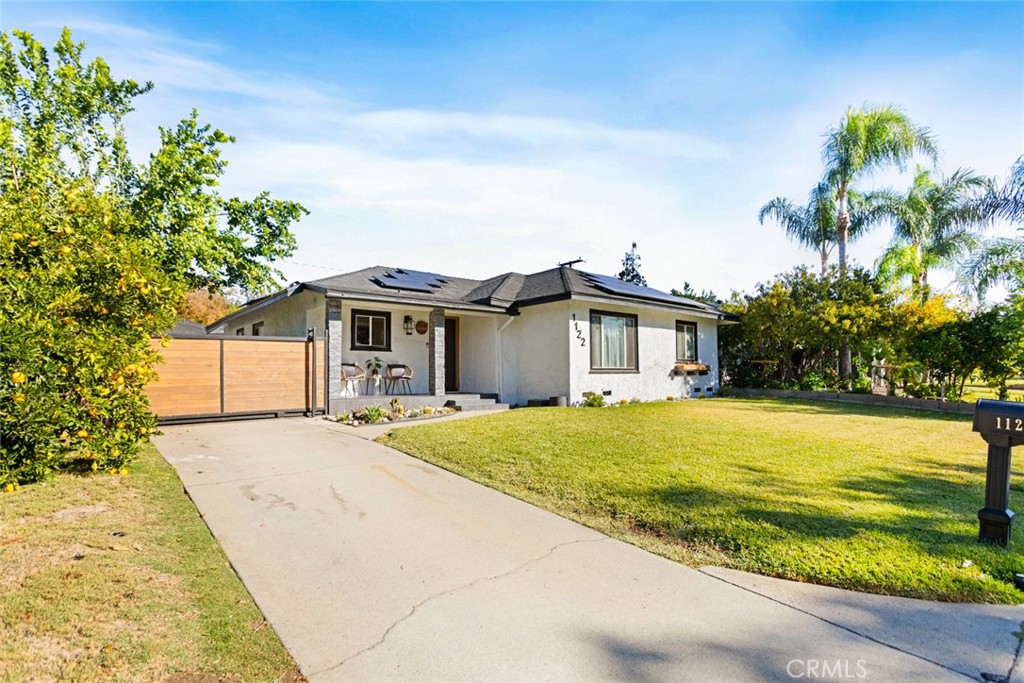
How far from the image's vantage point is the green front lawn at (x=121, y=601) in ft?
7.98

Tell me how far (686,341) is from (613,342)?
4.06m

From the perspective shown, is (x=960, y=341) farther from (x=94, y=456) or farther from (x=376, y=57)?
(x=94, y=456)

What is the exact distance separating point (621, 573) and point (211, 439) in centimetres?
782

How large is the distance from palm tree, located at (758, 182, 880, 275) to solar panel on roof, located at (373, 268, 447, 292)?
15.1 m

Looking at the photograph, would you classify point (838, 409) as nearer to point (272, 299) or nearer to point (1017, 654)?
point (1017, 654)

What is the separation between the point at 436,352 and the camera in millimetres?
13578

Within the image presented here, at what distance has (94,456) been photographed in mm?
5676

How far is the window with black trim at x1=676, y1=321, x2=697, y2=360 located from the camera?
17.2 meters

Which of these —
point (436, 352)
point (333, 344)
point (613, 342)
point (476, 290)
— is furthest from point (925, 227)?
point (333, 344)

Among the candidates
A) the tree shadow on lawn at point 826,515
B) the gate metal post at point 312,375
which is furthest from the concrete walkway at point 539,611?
the gate metal post at point 312,375

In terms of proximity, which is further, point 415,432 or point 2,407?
point 415,432

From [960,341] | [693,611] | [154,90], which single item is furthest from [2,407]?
[960,341]

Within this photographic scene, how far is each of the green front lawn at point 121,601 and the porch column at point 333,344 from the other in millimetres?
7130

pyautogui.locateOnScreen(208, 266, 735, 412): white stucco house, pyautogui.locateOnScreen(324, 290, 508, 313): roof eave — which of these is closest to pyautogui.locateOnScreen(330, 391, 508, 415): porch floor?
pyautogui.locateOnScreen(208, 266, 735, 412): white stucco house
